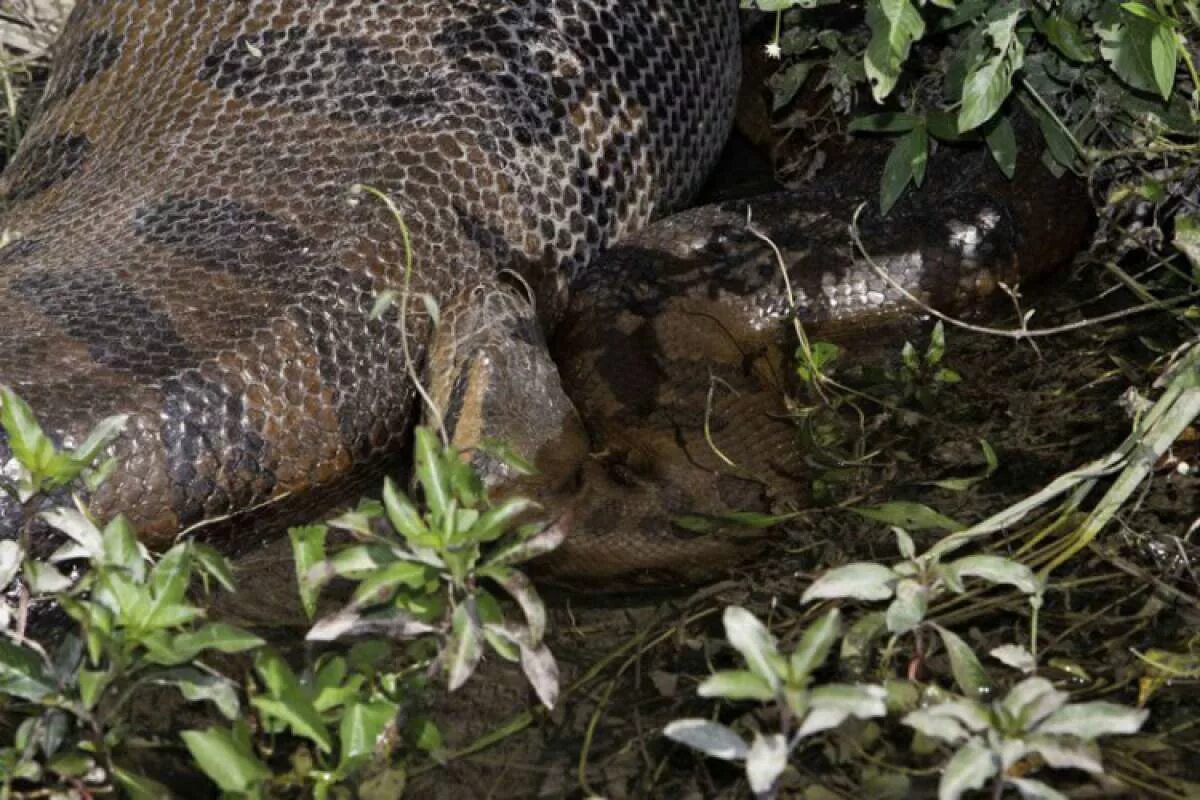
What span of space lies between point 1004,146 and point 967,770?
2.21m

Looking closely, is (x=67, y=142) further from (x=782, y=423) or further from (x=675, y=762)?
(x=675, y=762)

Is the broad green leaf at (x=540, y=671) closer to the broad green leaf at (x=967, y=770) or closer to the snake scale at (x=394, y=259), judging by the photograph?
the broad green leaf at (x=967, y=770)

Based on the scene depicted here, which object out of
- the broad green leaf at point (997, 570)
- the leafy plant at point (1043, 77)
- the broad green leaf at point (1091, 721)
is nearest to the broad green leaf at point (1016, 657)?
the broad green leaf at point (997, 570)

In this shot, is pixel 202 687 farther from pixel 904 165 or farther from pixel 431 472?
pixel 904 165

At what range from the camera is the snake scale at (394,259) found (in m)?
4.26

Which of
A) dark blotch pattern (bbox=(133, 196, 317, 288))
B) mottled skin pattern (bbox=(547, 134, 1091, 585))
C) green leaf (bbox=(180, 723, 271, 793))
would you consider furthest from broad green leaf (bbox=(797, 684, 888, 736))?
dark blotch pattern (bbox=(133, 196, 317, 288))

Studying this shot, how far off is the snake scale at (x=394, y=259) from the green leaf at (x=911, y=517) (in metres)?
0.38

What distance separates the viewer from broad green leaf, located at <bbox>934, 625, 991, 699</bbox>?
3.12 metres

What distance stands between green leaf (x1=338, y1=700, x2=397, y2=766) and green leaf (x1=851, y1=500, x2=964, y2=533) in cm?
122

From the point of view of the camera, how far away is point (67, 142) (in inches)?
201

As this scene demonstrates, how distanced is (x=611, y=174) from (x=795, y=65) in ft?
2.36

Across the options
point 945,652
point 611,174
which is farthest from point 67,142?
point 945,652

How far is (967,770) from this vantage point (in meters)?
2.73

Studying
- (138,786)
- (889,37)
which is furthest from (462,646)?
(889,37)
